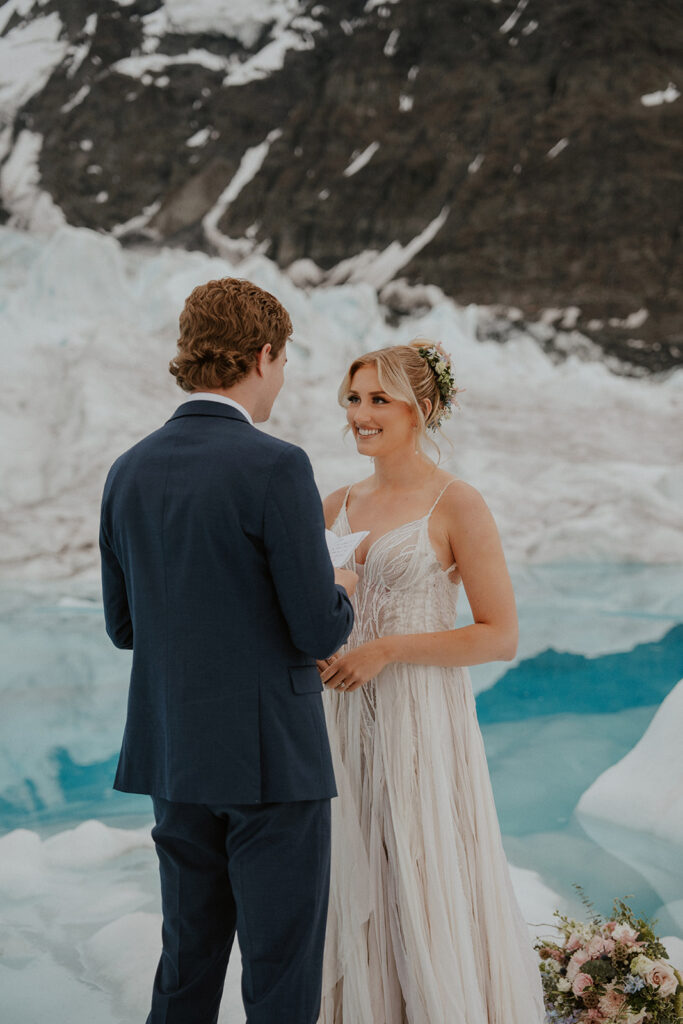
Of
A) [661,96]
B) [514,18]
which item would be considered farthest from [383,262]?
[661,96]

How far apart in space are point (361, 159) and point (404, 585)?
178 inches

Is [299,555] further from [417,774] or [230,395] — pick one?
[417,774]

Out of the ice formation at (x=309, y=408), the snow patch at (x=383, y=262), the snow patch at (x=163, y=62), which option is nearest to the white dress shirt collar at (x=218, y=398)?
the ice formation at (x=309, y=408)

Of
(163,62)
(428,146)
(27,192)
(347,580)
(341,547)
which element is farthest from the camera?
(428,146)

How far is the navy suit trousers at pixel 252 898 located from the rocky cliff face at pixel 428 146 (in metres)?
4.67

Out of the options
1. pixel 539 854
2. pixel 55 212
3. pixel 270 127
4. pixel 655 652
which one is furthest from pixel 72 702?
pixel 270 127

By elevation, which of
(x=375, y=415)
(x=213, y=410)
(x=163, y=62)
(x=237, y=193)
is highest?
(x=163, y=62)

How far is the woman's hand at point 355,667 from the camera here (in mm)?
1728

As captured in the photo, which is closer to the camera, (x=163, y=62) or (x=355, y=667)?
(x=355, y=667)

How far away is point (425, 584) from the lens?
184cm

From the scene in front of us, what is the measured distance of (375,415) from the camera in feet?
6.28

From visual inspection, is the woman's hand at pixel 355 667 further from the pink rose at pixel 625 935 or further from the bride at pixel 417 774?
the pink rose at pixel 625 935

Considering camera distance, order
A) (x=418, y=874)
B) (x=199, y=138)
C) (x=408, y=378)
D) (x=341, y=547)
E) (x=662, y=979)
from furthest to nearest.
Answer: (x=199, y=138) < (x=662, y=979) < (x=408, y=378) < (x=418, y=874) < (x=341, y=547)

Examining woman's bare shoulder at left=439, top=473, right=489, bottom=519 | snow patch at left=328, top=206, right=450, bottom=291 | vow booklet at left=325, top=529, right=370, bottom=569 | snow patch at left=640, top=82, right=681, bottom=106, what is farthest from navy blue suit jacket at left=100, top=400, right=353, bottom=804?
snow patch at left=640, top=82, right=681, bottom=106
